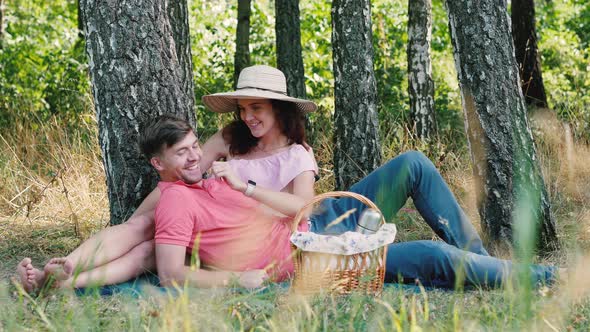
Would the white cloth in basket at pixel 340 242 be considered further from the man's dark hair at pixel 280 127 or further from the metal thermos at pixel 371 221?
the man's dark hair at pixel 280 127

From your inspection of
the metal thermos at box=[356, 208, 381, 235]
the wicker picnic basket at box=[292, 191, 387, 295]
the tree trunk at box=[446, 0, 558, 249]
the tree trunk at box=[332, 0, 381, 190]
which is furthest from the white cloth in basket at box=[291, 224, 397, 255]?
the tree trunk at box=[332, 0, 381, 190]

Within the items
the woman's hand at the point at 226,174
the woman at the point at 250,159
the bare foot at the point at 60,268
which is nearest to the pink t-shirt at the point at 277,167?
the woman at the point at 250,159

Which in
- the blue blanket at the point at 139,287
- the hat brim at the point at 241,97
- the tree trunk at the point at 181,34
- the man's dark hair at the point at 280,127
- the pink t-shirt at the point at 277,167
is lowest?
the blue blanket at the point at 139,287

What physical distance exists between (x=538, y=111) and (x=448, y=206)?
4720 mm

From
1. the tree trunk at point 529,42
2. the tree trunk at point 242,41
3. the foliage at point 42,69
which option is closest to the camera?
the foliage at point 42,69

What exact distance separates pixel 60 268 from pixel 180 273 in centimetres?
55

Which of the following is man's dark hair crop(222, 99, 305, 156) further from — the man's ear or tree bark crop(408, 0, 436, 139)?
tree bark crop(408, 0, 436, 139)

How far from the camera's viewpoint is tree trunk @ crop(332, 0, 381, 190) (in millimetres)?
7125

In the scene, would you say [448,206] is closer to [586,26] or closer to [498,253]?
[498,253]

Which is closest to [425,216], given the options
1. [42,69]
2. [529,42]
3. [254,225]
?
[254,225]

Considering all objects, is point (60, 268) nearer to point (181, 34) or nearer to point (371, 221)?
point (371, 221)

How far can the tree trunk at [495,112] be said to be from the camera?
4934 millimetres

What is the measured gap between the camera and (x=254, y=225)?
13.9ft

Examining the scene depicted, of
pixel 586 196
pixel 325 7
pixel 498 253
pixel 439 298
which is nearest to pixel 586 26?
pixel 325 7
